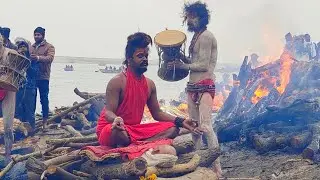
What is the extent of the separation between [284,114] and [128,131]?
4.89m

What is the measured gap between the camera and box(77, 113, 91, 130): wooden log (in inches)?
429

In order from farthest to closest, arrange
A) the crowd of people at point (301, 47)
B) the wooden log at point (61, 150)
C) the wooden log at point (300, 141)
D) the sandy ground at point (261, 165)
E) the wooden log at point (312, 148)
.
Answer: the crowd of people at point (301, 47), the wooden log at point (300, 141), the wooden log at point (312, 148), the wooden log at point (61, 150), the sandy ground at point (261, 165)

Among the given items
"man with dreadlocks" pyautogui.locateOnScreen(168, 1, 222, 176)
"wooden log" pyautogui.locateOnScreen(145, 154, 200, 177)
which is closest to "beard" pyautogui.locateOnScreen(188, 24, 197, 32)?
"man with dreadlocks" pyautogui.locateOnScreen(168, 1, 222, 176)

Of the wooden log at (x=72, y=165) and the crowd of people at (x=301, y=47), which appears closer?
the wooden log at (x=72, y=165)

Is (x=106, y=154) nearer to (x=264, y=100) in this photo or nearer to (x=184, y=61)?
(x=184, y=61)

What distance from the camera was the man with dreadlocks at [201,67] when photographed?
24.7ft

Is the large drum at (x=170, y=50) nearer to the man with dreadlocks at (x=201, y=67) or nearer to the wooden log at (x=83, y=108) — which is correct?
the man with dreadlocks at (x=201, y=67)

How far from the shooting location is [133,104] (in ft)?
21.3

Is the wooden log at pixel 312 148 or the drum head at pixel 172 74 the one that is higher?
the drum head at pixel 172 74

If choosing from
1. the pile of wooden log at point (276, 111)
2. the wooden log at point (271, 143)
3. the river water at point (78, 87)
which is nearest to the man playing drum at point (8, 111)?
the pile of wooden log at point (276, 111)

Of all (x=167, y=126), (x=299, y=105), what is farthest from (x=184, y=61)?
(x=299, y=105)

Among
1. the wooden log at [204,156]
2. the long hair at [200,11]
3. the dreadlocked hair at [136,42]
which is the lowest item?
the wooden log at [204,156]

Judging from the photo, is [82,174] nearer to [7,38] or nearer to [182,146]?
[182,146]

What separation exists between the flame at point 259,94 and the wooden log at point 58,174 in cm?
750
